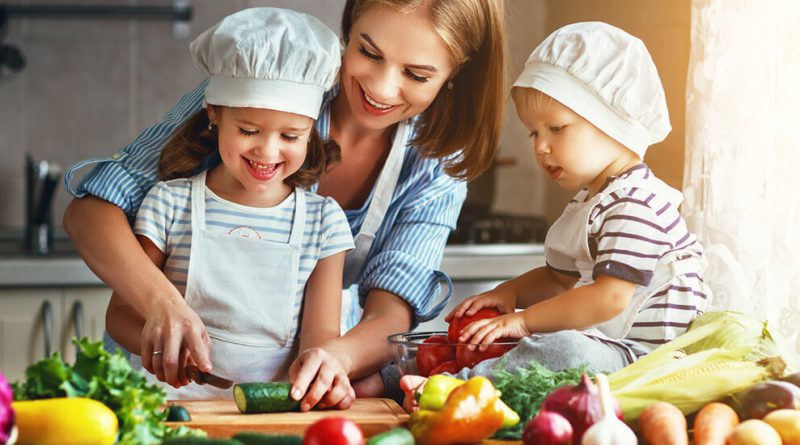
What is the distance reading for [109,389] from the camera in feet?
2.84

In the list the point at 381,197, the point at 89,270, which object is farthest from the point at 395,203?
the point at 89,270

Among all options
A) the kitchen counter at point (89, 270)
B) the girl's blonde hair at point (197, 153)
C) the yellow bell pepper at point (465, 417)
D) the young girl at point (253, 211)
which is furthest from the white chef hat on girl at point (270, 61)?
the kitchen counter at point (89, 270)

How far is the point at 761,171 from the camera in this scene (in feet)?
5.08

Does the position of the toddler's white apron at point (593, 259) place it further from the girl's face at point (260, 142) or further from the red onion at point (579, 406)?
the girl's face at point (260, 142)

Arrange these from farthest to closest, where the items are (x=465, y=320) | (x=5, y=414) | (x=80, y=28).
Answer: (x=80, y=28) → (x=465, y=320) → (x=5, y=414)

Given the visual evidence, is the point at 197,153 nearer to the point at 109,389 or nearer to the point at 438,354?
the point at 438,354

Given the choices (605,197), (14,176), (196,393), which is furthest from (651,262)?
(14,176)

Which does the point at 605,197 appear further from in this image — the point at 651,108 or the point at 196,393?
the point at 196,393

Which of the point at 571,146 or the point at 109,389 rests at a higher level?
the point at 571,146

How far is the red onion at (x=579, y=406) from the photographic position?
89 cm

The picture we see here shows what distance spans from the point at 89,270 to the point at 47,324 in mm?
173

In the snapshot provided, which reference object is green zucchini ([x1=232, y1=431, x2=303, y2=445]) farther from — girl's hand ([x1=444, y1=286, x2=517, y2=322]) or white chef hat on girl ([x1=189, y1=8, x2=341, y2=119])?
white chef hat on girl ([x1=189, y1=8, x2=341, y2=119])

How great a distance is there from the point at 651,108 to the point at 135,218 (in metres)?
0.78

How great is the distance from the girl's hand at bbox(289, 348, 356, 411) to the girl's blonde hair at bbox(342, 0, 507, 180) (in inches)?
21.3
